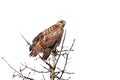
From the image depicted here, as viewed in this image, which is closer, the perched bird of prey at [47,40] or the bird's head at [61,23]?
the perched bird of prey at [47,40]

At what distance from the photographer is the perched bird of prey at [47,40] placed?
6152mm

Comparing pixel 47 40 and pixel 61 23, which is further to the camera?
pixel 61 23

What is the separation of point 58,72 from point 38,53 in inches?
43.8

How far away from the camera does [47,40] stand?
6.67m

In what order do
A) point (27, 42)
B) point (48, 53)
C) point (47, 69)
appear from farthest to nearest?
point (48, 53), point (27, 42), point (47, 69)

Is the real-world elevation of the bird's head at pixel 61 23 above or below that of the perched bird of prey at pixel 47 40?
above

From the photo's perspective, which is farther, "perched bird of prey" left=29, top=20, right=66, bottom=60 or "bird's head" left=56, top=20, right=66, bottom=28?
"bird's head" left=56, top=20, right=66, bottom=28

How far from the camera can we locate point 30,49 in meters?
6.14

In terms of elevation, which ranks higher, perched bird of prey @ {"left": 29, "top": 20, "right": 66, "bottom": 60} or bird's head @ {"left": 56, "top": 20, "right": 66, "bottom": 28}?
bird's head @ {"left": 56, "top": 20, "right": 66, "bottom": 28}

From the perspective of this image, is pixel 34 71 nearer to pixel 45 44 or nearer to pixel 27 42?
pixel 27 42

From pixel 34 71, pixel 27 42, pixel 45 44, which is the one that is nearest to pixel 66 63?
pixel 34 71

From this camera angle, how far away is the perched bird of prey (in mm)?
6152

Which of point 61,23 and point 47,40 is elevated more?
point 61,23

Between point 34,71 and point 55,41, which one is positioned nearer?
point 34,71
